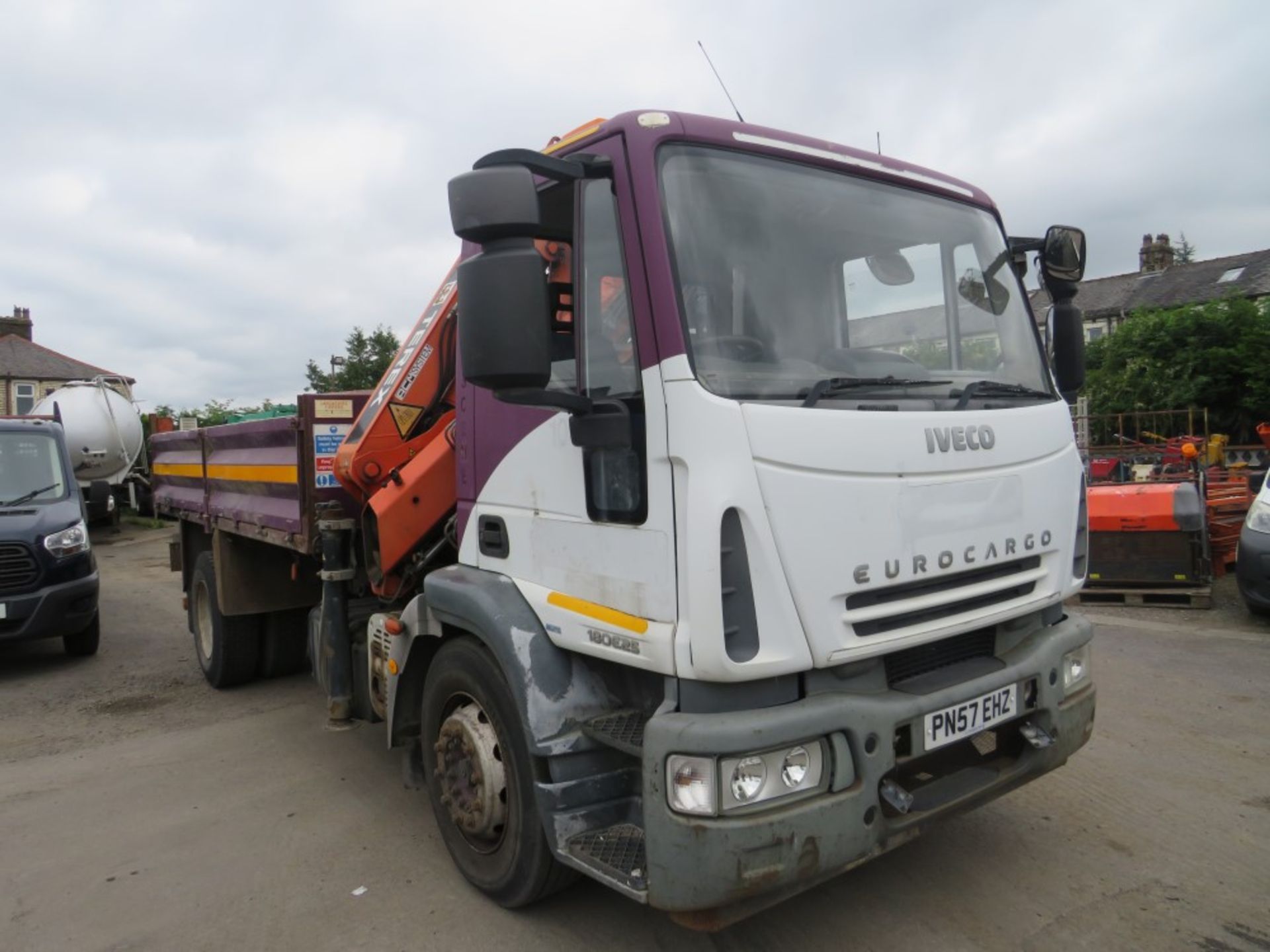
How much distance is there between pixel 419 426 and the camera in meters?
3.95

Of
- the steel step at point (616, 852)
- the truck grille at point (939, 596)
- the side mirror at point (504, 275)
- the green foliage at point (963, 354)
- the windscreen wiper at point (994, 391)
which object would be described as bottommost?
the steel step at point (616, 852)

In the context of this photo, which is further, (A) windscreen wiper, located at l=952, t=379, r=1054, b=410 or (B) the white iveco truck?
(A) windscreen wiper, located at l=952, t=379, r=1054, b=410

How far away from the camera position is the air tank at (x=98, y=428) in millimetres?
17297

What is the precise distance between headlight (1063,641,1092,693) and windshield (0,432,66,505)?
7.87 m

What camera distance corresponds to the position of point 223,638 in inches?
241

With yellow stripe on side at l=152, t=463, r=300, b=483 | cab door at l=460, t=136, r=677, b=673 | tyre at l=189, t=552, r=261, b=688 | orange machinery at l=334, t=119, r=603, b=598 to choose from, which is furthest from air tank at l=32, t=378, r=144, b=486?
cab door at l=460, t=136, r=677, b=673

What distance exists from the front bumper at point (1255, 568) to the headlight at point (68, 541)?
9.48m

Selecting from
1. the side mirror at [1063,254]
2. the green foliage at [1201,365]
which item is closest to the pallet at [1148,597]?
the side mirror at [1063,254]

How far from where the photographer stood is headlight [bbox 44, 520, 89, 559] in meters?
7.17

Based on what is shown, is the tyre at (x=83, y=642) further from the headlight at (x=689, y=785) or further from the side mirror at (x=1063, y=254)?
the side mirror at (x=1063, y=254)

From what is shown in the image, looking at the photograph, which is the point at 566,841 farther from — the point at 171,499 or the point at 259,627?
the point at 171,499

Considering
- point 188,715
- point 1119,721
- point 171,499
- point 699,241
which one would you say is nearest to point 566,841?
point 699,241

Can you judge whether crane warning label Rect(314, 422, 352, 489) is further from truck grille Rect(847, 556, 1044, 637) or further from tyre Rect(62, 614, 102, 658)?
tyre Rect(62, 614, 102, 658)

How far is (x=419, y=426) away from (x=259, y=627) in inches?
126
